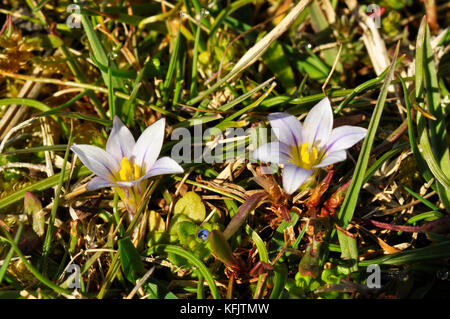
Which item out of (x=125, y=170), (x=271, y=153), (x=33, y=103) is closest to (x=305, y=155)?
(x=271, y=153)

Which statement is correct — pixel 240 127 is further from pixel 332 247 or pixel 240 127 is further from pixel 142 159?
pixel 332 247

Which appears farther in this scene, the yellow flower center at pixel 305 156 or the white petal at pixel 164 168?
the yellow flower center at pixel 305 156

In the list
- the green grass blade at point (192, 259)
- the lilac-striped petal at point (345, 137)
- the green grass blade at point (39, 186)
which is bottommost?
the green grass blade at point (192, 259)

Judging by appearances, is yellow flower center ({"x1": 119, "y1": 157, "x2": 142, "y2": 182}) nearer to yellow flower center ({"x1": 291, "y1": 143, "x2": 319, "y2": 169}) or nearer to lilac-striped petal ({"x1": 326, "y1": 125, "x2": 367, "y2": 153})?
yellow flower center ({"x1": 291, "y1": 143, "x2": 319, "y2": 169})

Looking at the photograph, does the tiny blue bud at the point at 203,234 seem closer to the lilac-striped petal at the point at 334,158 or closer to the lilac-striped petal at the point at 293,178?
the lilac-striped petal at the point at 293,178

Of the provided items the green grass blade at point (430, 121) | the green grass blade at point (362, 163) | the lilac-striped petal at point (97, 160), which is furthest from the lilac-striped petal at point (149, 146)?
the green grass blade at point (430, 121)

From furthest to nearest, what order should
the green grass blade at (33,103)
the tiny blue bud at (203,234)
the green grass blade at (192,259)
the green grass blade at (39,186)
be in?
1. the green grass blade at (33,103)
2. the green grass blade at (39,186)
3. the tiny blue bud at (203,234)
4. the green grass blade at (192,259)
